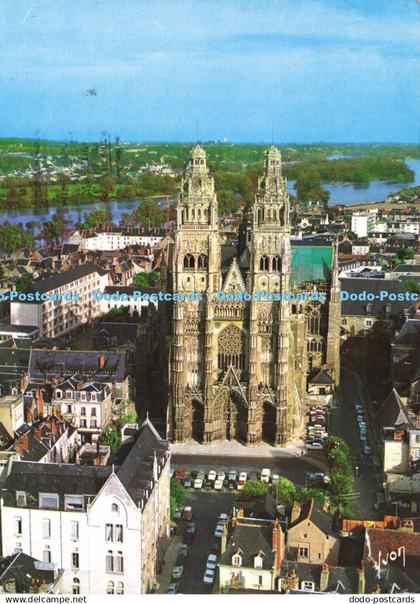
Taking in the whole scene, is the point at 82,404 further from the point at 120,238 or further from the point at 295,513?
the point at 120,238

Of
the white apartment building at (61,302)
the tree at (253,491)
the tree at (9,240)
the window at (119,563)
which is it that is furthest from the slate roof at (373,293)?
the tree at (9,240)

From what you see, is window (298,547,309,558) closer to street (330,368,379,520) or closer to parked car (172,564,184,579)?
parked car (172,564,184,579)

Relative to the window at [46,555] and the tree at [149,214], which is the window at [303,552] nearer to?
the window at [46,555]

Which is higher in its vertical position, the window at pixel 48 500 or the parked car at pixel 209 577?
the window at pixel 48 500

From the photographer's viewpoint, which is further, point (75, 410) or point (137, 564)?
point (75, 410)

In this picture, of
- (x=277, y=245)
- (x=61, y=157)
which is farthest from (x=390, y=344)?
(x=61, y=157)

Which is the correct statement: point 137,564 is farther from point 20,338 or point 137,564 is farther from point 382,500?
point 20,338
